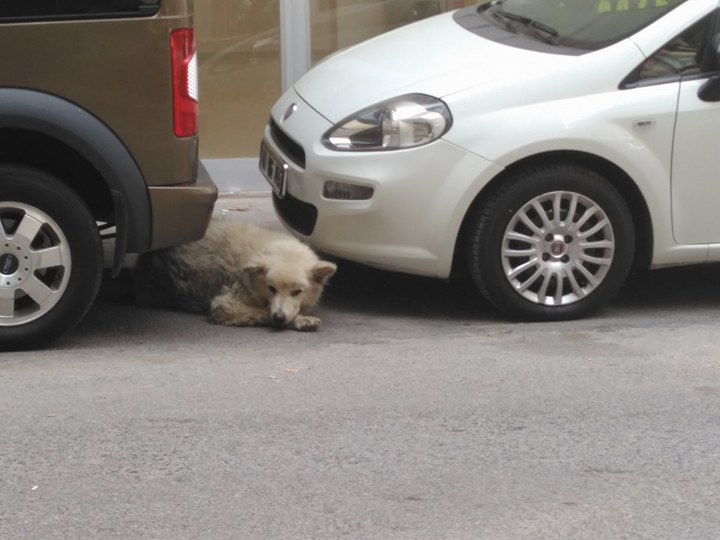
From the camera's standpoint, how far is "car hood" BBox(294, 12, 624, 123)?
6.19m

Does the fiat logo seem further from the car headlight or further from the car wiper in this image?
the car wiper

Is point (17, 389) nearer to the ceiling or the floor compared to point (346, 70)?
nearer to the floor

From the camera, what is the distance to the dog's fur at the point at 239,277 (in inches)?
243

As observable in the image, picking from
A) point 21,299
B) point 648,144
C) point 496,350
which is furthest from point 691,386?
point 21,299

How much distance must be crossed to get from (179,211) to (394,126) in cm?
118

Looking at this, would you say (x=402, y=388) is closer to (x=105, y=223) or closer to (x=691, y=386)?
(x=691, y=386)

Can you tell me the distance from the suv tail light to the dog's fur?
2.85 feet

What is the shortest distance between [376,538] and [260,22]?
21.2ft

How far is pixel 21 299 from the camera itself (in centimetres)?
567

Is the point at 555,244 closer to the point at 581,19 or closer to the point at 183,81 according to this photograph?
the point at 581,19

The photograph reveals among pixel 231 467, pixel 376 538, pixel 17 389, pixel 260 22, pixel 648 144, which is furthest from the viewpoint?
pixel 260 22

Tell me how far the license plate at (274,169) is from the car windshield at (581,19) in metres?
1.51

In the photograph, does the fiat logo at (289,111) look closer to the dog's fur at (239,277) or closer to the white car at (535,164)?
the white car at (535,164)

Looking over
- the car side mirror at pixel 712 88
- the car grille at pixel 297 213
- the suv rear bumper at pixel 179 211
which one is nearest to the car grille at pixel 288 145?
the car grille at pixel 297 213
